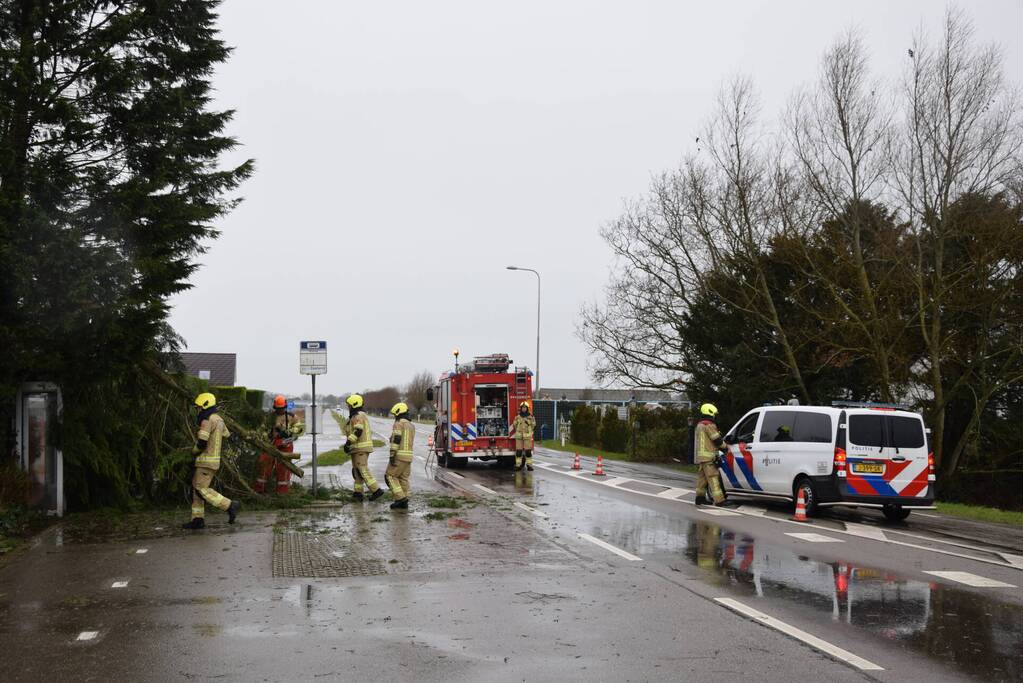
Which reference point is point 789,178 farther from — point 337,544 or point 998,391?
point 337,544

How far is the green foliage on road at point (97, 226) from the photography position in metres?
11.7

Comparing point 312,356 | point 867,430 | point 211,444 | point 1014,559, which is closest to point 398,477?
point 312,356

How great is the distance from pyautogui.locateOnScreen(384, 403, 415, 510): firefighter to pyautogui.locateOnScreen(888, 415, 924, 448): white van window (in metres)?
7.59

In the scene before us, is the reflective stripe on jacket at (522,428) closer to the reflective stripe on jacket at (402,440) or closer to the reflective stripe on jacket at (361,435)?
the reflective stripe on jacket at (361,435)

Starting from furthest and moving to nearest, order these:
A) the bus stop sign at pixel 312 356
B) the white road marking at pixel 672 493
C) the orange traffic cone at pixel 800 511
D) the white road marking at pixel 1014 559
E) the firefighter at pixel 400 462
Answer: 1. the white road marking at pixel 672 493
2. the bus stop sign at pixel 312 356
3. the firefighter at pixel 400 462
4. the orange traffic cone at pixel 800 511
5. the white road marking at pixel 1014 559

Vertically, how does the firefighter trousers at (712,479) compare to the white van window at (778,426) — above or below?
→ below

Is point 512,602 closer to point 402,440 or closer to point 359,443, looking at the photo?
point 402,440

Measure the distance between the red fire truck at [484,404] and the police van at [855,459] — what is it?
35.5ft

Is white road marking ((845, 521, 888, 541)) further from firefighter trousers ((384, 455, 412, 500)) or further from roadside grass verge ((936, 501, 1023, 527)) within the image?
firefighter trousers ((384, 455, 412, 500))

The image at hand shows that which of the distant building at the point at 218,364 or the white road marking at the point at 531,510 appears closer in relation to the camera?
the white road marking at the point at 531,510

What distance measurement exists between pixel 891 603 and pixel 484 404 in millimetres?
18216

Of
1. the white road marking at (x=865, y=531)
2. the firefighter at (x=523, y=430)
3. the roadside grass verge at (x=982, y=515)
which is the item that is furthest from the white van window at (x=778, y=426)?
the firefighter at (x=523, y=430)

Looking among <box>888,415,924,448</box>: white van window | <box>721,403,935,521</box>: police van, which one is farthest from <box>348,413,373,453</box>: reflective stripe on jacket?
<box>888,415,924,448</box>: white van window

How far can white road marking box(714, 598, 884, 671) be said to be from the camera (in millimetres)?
6078
